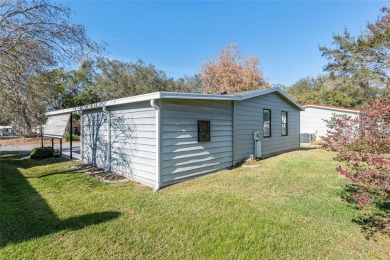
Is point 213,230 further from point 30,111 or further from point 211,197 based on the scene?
point 30,111

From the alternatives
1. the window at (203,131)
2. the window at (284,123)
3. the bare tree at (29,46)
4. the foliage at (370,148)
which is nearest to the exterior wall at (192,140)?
the window at (203,131)

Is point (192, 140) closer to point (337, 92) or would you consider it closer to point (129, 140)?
point (129, 140)

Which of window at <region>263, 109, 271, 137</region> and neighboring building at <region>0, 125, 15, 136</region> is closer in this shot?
neighboring building at <region>0, 125, 15, 136</region>

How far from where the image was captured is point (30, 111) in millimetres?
6496

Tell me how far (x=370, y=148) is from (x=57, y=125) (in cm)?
1132

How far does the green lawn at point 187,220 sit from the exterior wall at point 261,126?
2160mm

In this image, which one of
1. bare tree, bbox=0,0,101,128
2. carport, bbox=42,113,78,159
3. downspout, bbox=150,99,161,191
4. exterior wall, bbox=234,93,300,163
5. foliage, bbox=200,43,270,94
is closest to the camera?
downspout, bbox=150,99,161,191

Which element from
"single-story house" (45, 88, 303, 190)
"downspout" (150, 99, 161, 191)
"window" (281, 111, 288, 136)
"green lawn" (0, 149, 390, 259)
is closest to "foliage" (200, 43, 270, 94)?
"window" (281, 111, 288, 136)

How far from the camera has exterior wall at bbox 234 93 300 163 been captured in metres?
7.63

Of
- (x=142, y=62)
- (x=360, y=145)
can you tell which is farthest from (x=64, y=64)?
(x=142, y=62)

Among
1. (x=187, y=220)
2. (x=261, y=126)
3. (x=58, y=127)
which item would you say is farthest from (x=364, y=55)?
(x=58, y=127)

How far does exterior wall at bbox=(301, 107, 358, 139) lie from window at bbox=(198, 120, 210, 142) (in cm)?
1334

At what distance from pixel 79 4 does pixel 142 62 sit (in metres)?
19.2

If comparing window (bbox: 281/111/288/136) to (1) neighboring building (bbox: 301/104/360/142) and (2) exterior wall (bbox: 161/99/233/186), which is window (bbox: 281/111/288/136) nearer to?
(2) exterior wall (bbox: 161/99/233/186)
